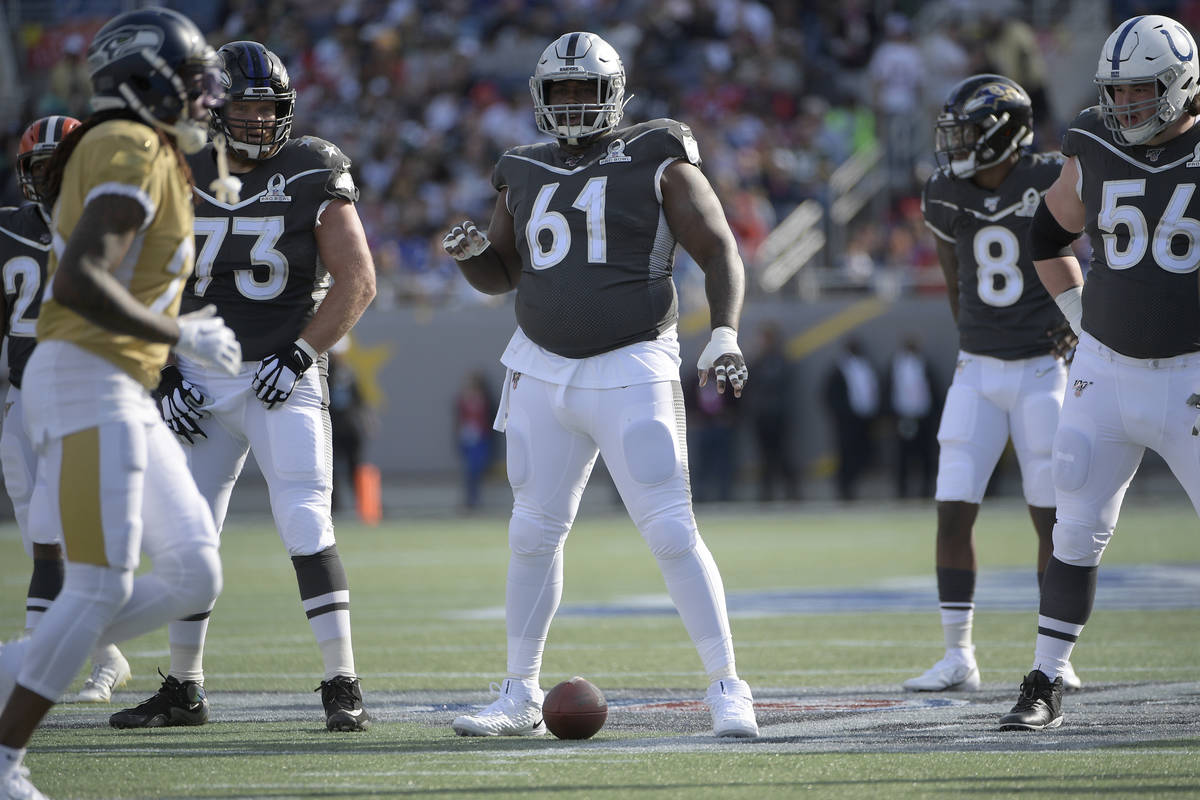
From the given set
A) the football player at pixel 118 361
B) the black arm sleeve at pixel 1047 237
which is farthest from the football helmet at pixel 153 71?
the black arm sleeve at pixel 1047 237

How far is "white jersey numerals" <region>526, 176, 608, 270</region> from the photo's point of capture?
4977mm

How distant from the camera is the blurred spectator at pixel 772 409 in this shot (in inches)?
691

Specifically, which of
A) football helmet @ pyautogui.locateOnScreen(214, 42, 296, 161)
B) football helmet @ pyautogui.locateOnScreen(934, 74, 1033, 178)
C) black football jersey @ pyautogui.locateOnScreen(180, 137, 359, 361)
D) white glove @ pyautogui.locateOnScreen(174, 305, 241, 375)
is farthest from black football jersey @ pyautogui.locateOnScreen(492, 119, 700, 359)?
football helmet @ pyautogui.locateOnScreen(934, 74, 1033, 178)

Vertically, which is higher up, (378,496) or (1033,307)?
(1033,307)

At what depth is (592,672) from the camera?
6363 millimetres

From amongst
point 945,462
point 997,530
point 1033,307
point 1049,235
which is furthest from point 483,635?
point 997,530

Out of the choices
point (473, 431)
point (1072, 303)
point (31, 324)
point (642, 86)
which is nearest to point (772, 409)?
point (473, 431)

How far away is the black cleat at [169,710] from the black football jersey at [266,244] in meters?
1.10

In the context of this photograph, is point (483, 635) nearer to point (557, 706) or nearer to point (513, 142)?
point (557, 706)

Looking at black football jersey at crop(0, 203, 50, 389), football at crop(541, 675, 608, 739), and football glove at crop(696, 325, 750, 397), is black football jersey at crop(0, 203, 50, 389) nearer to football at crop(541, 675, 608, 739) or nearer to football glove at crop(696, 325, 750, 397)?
football at crop(541, 675, 608, 739)

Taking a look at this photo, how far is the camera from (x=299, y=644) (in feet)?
24.0

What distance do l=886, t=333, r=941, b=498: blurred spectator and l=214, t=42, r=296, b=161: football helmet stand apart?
1265 cm

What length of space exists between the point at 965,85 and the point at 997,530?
301 inches

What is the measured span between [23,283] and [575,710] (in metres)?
2.63
